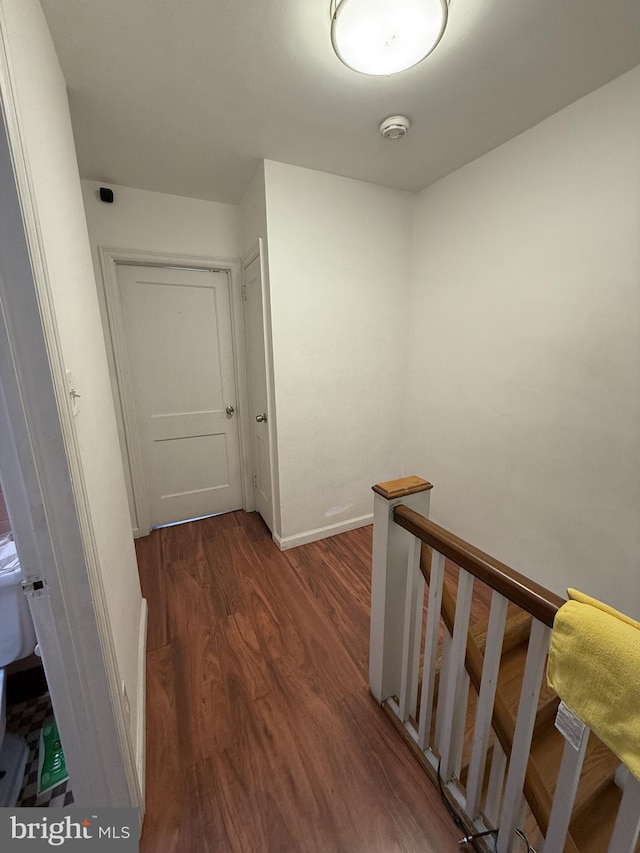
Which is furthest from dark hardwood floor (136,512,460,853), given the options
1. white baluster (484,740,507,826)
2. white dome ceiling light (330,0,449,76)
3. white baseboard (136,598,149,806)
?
white dome ceiling light (330,0,449,76)

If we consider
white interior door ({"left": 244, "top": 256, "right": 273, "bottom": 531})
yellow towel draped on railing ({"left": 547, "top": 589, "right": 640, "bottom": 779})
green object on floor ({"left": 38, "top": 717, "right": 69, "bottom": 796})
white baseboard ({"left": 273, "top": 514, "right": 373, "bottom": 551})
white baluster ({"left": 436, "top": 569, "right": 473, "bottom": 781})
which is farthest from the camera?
white baseboard ({"left": 273, "top": 514, "right": 373, "bottom": 551})

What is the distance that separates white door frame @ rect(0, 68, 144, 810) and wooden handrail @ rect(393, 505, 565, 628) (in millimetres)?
911

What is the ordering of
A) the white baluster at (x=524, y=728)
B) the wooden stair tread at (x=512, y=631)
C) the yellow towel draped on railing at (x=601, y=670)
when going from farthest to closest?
the wooden stair tread at (x=512, y=631) → the white baluster at (x=524, y=728) → the yellow towel draped on railing at (x=601, y=670)

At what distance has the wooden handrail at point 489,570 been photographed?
71 centimetres

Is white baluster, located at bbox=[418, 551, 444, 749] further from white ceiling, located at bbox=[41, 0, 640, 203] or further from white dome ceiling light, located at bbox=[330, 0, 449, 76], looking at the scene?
white ceiling, located at bbox=[41, 0, 640, 203]

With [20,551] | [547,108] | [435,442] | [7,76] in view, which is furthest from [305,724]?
[547,108]

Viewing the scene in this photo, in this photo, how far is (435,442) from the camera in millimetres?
2463

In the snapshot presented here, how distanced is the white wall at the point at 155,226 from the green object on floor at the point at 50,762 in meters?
1.40

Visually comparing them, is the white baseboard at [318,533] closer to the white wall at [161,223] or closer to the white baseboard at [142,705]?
the white baseboard at [142,705]

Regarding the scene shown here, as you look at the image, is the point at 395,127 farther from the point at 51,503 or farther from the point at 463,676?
the point at 463,676

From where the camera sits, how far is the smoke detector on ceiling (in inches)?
62.8

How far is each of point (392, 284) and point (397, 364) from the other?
0.60 m

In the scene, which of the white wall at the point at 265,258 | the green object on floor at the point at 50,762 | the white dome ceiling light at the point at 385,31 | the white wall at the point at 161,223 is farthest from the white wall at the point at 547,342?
the green object on floor at the point at 50,762

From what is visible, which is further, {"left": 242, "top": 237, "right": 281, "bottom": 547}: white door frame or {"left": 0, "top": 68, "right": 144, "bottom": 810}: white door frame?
{"left": 242, "top": 237, "right": 281, "bottom": 547}: white door frame
